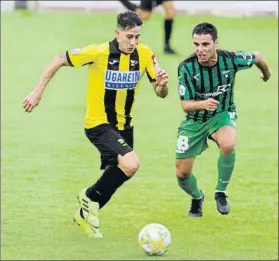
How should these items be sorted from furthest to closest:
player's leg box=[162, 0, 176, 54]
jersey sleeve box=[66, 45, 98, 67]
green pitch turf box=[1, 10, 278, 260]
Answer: player's leg box=[162, 0, 176, 54] < green pitch turf box=[1, 10, 278, 260] < jersey sleeve box=[66, 45, 98, 67]

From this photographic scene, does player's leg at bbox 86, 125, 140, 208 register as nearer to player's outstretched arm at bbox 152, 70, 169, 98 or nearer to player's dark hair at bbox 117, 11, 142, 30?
player's outstretched arm at bbox 152, 70, 169, 98

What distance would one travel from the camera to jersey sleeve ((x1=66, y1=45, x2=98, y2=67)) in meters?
10.1

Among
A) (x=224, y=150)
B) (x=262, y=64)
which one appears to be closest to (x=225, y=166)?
(x=224, y=150)

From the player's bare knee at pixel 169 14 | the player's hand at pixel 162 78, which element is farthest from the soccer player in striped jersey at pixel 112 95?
the player's bare knee at pixel 169 14

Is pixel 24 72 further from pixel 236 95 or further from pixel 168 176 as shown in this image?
pixel 168 176

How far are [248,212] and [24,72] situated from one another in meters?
10.1

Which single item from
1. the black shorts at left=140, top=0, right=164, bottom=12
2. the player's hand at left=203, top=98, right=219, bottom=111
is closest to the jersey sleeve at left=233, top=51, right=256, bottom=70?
the player's hand at left=203, top=98, right=219, bottom=111

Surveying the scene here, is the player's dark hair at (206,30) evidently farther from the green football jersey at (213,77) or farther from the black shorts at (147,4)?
the black shorts at (147,4)

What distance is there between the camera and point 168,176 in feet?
46.5

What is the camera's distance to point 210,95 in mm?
10570

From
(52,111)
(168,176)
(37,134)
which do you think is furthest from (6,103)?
(168,176)

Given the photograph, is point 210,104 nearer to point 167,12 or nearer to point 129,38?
point 129,38

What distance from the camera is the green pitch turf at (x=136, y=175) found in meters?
10.6

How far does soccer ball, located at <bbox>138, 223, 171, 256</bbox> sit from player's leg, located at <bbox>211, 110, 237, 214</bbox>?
0.87 meters
